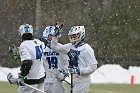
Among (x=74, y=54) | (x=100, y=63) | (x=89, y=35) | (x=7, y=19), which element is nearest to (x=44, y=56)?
(x=74, y=54)

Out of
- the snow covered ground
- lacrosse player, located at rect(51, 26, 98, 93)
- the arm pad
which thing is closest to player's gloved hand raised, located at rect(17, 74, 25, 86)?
the arm pad

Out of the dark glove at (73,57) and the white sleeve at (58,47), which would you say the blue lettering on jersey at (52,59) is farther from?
the dark glove at (73,57)

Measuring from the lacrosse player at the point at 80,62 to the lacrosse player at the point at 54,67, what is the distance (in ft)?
3.22

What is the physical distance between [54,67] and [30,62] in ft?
7.35

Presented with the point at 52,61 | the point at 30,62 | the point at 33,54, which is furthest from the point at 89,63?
the point at 52,61

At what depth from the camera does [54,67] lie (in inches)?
531

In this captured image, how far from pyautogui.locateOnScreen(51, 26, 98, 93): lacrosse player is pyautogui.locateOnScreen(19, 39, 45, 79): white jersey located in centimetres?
68

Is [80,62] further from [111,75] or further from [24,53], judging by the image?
[111,75]

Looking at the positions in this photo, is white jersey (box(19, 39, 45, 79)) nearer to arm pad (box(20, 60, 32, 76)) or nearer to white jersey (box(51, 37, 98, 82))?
arm pad (box(20, 60, 32, 76))

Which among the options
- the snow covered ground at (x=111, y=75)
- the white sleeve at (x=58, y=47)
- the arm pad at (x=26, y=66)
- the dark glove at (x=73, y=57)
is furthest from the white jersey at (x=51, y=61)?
the snow covered ground at (x=111, y=75)

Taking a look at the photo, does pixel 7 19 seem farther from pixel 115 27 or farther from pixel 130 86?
pixel 130 86

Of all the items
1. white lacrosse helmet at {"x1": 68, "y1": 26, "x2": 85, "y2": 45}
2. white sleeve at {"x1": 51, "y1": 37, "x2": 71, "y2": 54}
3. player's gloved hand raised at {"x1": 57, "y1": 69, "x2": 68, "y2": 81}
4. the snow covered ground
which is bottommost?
the snow covered ground

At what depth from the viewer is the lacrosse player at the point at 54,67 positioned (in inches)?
528

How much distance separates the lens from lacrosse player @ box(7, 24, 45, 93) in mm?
11352
